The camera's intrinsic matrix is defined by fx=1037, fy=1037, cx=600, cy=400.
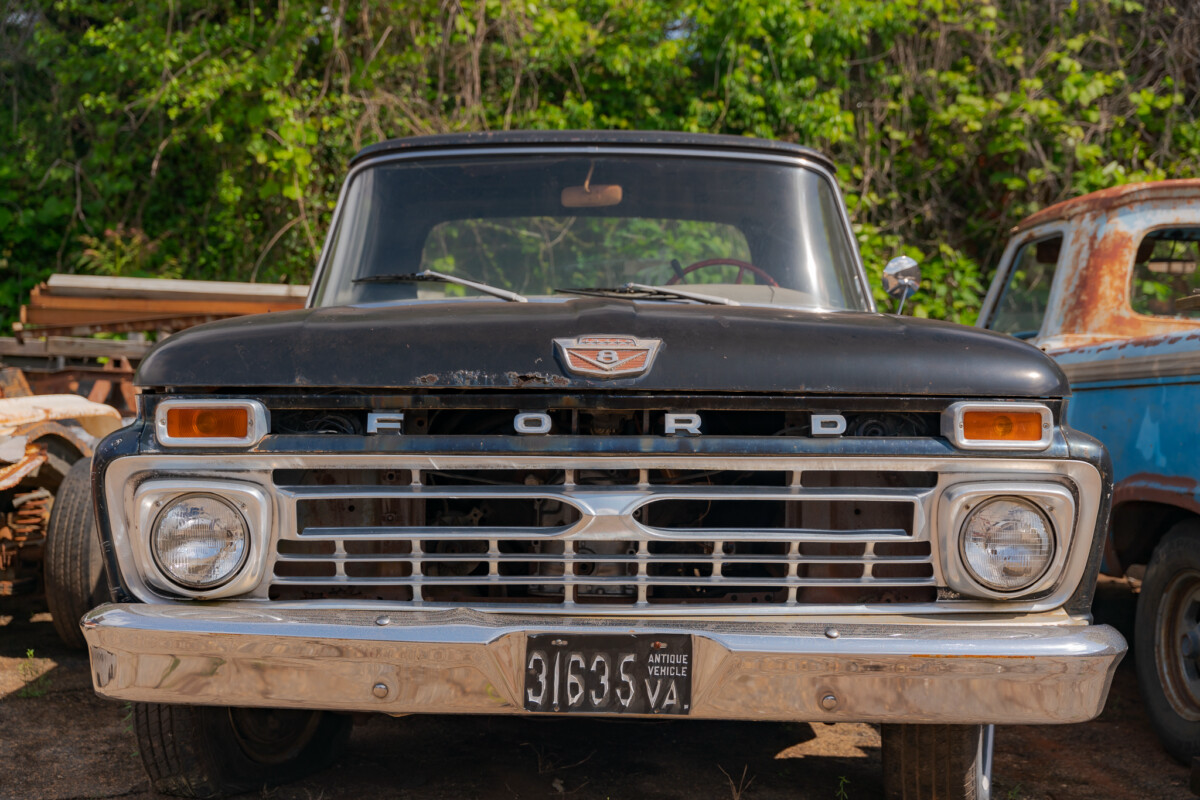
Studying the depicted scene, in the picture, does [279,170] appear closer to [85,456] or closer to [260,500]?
[85,456]

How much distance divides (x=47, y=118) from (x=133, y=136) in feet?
3.23

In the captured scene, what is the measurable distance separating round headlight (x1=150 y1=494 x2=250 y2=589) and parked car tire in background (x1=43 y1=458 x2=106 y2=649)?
197 cm

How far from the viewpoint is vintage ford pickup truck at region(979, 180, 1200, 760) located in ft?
11.1

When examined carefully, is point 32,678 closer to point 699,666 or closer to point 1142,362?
point 699,666

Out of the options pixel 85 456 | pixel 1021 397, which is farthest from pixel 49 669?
pixel 1021 397

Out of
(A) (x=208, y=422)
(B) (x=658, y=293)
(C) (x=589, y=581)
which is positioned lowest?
(C) (x=589, y=581)

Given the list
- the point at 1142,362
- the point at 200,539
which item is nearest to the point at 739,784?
the point at 200,539

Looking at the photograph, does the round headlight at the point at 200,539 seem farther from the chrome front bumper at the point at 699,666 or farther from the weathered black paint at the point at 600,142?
the weathered black paint at the point at 600,142

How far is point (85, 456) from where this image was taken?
450 centimetres

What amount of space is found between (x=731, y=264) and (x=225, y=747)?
80.4 inches

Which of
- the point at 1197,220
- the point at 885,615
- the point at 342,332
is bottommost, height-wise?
the point at 885,615

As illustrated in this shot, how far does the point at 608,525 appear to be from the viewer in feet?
7.08

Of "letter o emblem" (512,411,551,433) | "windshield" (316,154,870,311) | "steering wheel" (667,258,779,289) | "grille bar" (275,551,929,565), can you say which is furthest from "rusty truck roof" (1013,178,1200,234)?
"letter o emblem" (512,411,551,433)

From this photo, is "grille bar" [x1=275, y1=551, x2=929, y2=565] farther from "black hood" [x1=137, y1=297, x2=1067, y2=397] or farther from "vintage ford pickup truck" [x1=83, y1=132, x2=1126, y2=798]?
"black hood" [x1=137, y1=297, x2=1067, y2=397]
